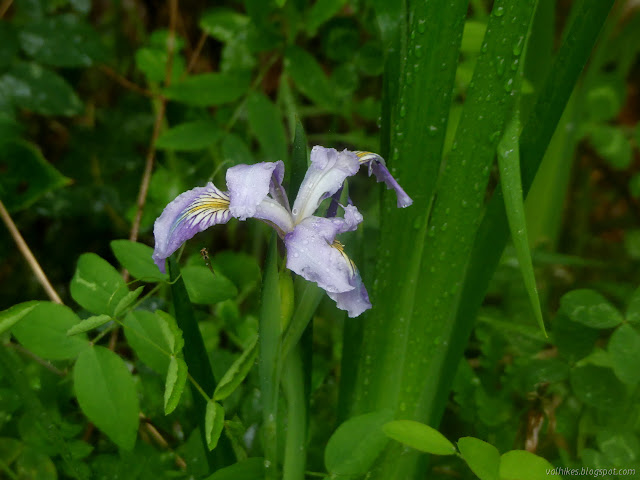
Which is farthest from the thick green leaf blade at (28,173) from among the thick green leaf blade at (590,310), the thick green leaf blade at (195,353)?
the thick green leaf blade at (590,310)

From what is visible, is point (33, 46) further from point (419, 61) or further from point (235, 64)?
point (419, 61)

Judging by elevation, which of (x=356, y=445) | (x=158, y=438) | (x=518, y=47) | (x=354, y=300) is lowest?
(x=158, y=438)

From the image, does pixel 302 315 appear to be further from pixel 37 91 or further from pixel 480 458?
pixel 37 91

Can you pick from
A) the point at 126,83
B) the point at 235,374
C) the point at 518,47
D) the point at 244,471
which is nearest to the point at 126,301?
the point at 235,374

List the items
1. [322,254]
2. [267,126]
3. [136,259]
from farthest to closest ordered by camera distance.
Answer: [267,126] < [136,259] < [322,254]

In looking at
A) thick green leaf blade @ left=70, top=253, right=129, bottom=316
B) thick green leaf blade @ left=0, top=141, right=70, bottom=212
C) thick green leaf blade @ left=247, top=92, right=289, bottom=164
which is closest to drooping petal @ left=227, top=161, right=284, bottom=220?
thick green leaf blade @ left=70, top=253, right=129, bottom=316

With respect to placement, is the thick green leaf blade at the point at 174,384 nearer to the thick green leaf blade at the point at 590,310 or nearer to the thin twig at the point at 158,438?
the thin twig at the point at 158,438

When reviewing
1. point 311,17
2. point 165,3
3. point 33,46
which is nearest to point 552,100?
point 311,17

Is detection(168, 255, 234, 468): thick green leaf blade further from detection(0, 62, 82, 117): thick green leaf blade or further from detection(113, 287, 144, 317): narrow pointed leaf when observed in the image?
detection(0, 62, 82, 117): thick green leaf blade
